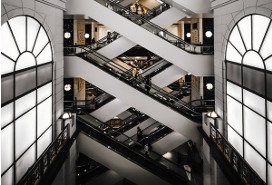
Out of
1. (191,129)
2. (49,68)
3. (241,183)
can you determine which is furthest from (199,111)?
(49,68)

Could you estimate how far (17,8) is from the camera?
22.7 feet

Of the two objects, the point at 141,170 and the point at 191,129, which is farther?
the point at 191,129

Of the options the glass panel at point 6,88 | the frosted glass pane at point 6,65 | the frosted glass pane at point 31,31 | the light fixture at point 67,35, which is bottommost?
the glass panel at point 6,88

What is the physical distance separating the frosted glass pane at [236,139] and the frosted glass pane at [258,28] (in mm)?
3373

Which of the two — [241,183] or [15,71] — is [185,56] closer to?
[241,183]

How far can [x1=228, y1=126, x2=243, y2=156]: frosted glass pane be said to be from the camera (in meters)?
8.89

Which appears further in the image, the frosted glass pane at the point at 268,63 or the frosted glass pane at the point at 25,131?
the frosted glass pane at the point at 25,131

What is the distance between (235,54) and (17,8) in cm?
750

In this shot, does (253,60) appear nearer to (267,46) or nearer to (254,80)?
(254,80)

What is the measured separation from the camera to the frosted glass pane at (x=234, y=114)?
8.99 meters

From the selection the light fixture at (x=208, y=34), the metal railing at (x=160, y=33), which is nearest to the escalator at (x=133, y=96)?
the metal railing at (x=160, y=33)

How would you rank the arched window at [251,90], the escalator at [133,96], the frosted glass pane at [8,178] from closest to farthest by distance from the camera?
the frosted glass pane at [8,178], the arched window at [251,90], the escalator at [133,96]

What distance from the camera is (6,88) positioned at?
6.29 metres

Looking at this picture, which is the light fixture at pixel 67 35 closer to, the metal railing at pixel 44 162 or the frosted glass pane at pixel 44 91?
the frosted glass pane at pixel 44 91
